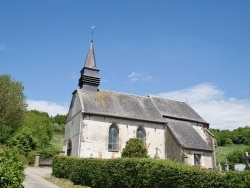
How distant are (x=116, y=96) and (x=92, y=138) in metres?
6.41

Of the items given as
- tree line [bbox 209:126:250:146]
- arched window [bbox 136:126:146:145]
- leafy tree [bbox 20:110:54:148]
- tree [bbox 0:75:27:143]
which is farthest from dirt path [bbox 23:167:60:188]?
tree line [bbox 209:126:250:146]

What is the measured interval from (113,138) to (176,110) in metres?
9.25

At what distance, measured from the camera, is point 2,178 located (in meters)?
8.07

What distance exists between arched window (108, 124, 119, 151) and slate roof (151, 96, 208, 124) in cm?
623

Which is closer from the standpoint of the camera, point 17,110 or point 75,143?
point 75,143

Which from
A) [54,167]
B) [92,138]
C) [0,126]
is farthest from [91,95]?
[0,126]

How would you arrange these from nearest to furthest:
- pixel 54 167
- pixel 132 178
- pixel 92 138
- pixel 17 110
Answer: pixel 132 178
pixel 54 167
pixel 92 138
pixel 17 110

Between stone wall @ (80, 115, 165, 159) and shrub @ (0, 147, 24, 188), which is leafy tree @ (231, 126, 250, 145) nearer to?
stone wall @ (80, 115, 165, 159)

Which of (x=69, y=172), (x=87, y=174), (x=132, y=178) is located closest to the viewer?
(x=132, y=178)

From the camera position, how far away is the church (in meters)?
26.6

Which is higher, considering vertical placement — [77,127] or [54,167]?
[77,127]

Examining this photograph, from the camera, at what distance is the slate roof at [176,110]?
104 feet

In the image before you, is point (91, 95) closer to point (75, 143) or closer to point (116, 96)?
point (116, 96)

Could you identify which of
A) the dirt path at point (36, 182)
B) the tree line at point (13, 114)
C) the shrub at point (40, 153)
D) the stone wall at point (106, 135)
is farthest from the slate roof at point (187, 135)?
the tree line at point (13, 114)
